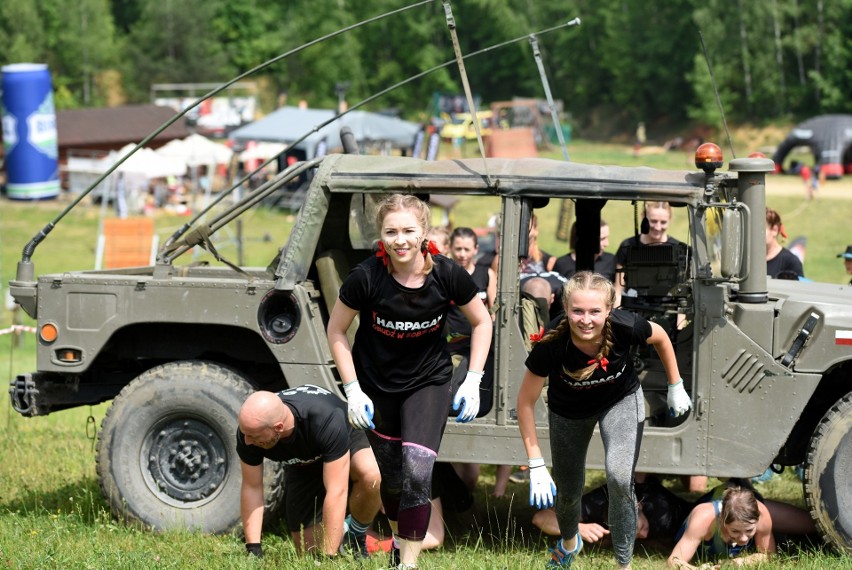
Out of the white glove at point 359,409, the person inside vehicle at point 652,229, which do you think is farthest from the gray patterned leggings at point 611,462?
the person inside vehicle at point 652,229

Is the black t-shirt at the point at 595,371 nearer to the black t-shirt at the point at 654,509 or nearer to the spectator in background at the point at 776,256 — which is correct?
the black t-shirt at the point at 654,509

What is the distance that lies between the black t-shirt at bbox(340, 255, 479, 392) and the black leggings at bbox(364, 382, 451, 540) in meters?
0.07

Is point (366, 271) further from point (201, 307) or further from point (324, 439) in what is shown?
point (201, 307)

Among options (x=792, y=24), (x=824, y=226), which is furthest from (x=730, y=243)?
(x=792, y=24)

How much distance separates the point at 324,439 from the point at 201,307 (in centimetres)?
134

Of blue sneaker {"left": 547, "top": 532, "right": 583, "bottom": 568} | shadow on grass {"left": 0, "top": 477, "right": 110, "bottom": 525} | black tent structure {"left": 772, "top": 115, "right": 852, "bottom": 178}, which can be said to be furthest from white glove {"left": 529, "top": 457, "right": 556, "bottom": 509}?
black tent structure {"left": 772, "top": 115, "right": 852, "bottom": 178}

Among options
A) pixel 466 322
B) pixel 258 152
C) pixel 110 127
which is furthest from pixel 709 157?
pixel 110 127

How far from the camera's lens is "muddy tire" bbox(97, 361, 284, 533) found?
21.3 ft

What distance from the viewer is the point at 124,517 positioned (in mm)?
6578

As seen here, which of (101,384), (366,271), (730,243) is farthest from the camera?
(101,384)

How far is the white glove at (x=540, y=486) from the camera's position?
17.2ft

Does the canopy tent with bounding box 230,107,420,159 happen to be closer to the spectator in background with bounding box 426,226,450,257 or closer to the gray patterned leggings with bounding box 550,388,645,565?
the spectator in background with bounding box 426,226,450,257

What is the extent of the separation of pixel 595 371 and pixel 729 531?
4.76 feet

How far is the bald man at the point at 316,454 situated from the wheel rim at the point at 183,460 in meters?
0.80
